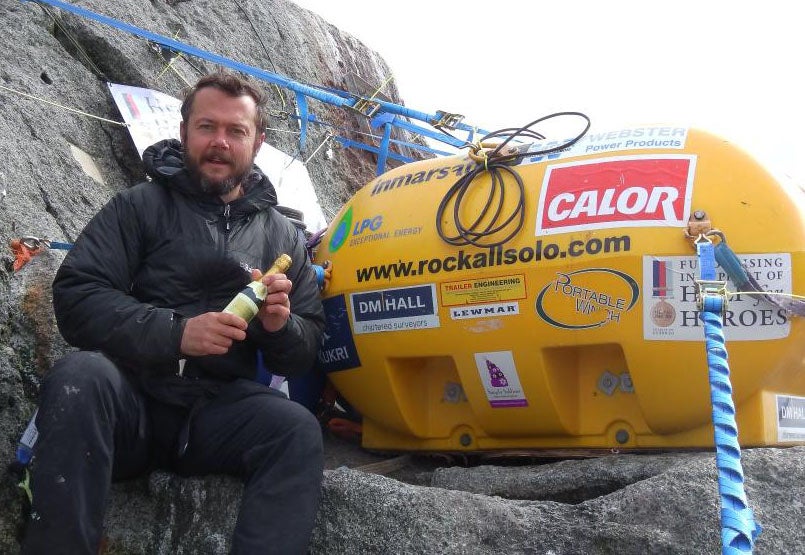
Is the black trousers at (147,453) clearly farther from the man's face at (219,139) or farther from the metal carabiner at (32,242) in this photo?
the metal carabiner at (32,242)

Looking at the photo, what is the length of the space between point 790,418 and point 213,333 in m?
1.92

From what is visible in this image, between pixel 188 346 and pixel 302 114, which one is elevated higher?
pixel 302 114

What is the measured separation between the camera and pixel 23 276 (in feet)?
10.1

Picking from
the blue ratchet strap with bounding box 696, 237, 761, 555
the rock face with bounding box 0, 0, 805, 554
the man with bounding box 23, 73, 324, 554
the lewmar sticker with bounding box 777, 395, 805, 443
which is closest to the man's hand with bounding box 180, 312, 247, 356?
the man with bounding box 23, 73, 324, 554

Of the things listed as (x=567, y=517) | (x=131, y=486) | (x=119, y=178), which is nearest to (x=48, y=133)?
(x=119, y=178)

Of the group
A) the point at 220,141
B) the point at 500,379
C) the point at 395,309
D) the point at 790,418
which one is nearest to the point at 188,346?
the point at 220,141

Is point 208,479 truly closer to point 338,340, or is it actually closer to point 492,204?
point 338,340

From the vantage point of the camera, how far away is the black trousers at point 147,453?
6.97ft

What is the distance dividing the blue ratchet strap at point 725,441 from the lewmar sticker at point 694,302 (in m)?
0.26

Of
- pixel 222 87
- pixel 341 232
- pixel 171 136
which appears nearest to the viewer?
pixel 222 87

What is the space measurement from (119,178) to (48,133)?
1.90ft

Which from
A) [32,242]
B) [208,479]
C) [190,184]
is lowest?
[208,479]

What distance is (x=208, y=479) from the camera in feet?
8.48

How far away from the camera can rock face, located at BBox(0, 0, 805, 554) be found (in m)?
2.16
